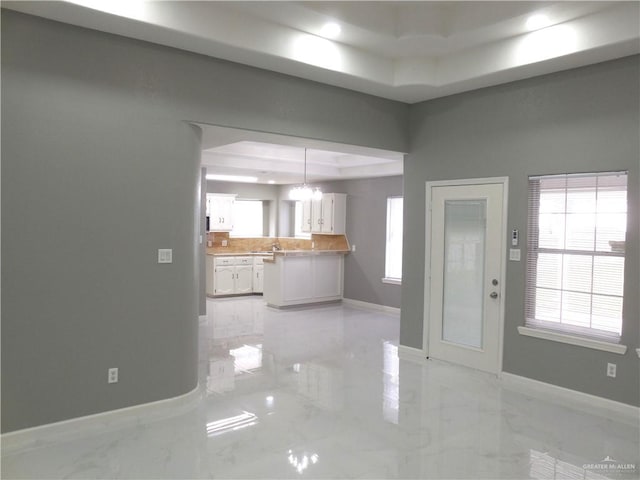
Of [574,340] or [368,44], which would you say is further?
[368,44]

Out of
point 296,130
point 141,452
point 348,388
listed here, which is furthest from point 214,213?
point 141,452

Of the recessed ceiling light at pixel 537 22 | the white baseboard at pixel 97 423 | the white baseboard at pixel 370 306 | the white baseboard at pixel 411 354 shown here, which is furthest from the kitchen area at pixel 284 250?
the recessed ceiling light at pixel 537 22

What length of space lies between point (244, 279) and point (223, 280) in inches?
19.2

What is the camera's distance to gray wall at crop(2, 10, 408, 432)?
10.6 ft

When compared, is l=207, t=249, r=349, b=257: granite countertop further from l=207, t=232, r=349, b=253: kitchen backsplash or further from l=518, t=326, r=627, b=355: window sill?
l=518, t=326, r=627, b=355: window sill

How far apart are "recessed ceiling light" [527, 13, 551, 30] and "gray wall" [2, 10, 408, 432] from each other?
7.84 feet

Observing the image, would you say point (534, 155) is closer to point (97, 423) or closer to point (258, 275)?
point (97, 423)

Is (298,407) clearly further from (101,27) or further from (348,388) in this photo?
(101,27)

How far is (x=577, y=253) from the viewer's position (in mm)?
4273

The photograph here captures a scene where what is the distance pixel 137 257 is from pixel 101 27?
174 cm

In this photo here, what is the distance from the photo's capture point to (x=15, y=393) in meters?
3.24

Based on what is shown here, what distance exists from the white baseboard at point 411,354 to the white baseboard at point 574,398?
972mm

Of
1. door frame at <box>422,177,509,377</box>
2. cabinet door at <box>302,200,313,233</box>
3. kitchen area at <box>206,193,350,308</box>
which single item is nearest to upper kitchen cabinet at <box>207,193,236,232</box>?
kitchen area at <box>206,193,350,308</box>

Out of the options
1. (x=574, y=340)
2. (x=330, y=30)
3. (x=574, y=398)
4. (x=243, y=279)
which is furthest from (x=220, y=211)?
(x=574, y=398)
